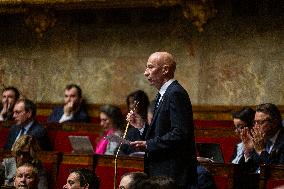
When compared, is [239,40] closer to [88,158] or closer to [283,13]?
[283,13]

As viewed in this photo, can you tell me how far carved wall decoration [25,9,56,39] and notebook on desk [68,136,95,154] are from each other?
1599 millimetres

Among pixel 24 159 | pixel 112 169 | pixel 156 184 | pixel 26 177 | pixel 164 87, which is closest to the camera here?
pixel 156 184

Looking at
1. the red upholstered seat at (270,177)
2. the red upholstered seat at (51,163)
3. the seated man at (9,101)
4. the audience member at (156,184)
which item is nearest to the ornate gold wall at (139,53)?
the seated man at (9,101)

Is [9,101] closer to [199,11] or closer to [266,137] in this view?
[199,11]

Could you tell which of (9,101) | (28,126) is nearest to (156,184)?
(28,126)

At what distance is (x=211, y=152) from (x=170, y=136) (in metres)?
0.78

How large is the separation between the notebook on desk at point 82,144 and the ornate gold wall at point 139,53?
1215 mm

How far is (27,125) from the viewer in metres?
4.04

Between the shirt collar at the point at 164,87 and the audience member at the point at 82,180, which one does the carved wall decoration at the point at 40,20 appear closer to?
the audience member at the point at 82,180

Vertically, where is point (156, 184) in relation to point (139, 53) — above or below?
below

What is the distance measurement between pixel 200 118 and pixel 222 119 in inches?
5.9

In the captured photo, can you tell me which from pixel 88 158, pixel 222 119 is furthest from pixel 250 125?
pixel 222 119

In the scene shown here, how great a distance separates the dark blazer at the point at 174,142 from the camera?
8.00 ft

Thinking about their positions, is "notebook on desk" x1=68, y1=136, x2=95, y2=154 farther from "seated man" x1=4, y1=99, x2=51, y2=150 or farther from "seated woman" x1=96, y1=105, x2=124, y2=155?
"seated man" x1=4, y1=99, x2=51, y2=150
